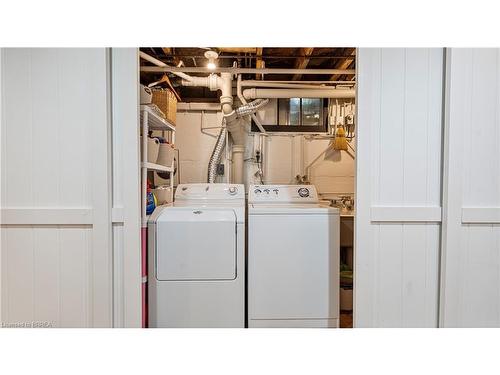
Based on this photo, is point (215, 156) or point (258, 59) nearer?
point (258, 59)

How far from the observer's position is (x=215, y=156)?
119 inches

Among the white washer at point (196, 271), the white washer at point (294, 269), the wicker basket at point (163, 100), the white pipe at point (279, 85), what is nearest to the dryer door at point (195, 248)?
the white washer at point (196, 271)

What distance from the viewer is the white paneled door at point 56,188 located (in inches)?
53.1

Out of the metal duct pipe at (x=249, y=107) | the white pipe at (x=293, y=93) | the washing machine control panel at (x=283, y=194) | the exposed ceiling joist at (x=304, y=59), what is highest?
the exposed ceiling joist at (x=304, y=59)

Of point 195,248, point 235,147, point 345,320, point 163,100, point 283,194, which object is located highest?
point 163,100

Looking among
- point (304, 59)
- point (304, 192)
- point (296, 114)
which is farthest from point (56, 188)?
point (296, 114)

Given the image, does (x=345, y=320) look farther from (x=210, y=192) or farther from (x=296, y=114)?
(x=296, y=114)

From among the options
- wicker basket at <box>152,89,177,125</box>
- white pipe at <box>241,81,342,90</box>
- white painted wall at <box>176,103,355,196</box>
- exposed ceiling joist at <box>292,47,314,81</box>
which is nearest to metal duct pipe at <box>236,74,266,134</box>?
white pipe at <box>241,81,342,90</box>

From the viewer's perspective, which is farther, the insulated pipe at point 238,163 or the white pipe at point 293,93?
the insulated pipe at point 238,163

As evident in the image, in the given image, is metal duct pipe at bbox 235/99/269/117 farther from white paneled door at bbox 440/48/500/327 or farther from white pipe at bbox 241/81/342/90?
white paneled door at bbox 440/48/500/327

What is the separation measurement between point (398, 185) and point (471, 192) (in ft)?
1.27

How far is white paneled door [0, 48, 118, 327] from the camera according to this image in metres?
1.35

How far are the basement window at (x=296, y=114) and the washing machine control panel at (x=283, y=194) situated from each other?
3.73 ft

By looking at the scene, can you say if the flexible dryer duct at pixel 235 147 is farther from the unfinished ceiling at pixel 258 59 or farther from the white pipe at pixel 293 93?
the unfinished ceiling at pixel 258 59
